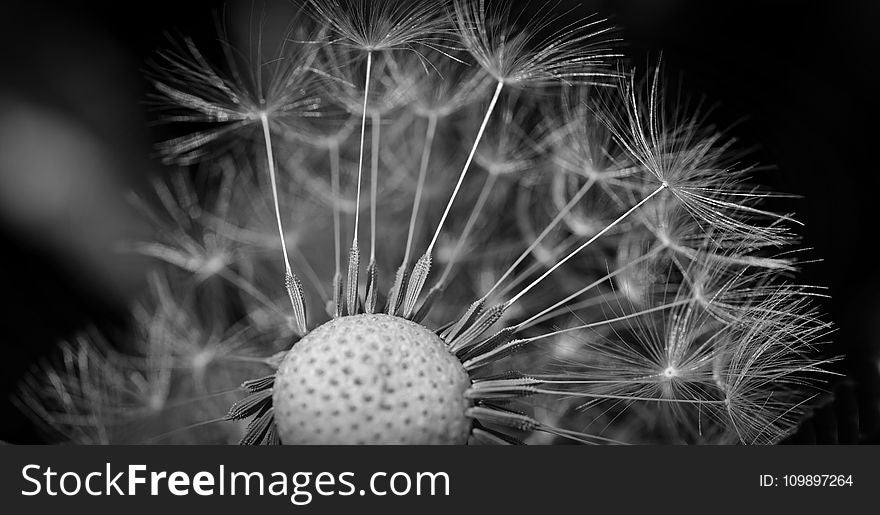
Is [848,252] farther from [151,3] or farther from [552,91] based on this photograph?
[151,3]

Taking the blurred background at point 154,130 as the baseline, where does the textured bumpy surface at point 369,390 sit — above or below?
below

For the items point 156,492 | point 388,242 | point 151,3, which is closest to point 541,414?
point 388,242

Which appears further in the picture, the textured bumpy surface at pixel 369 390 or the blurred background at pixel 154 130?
the blurred background at pixel 154 130

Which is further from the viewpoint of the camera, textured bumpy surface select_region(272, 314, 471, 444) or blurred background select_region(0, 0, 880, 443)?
blurred background select_region(0, 0, 880, 443)

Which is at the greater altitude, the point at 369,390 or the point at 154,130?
the point at 154,130

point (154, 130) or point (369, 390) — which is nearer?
point (369, 390)
